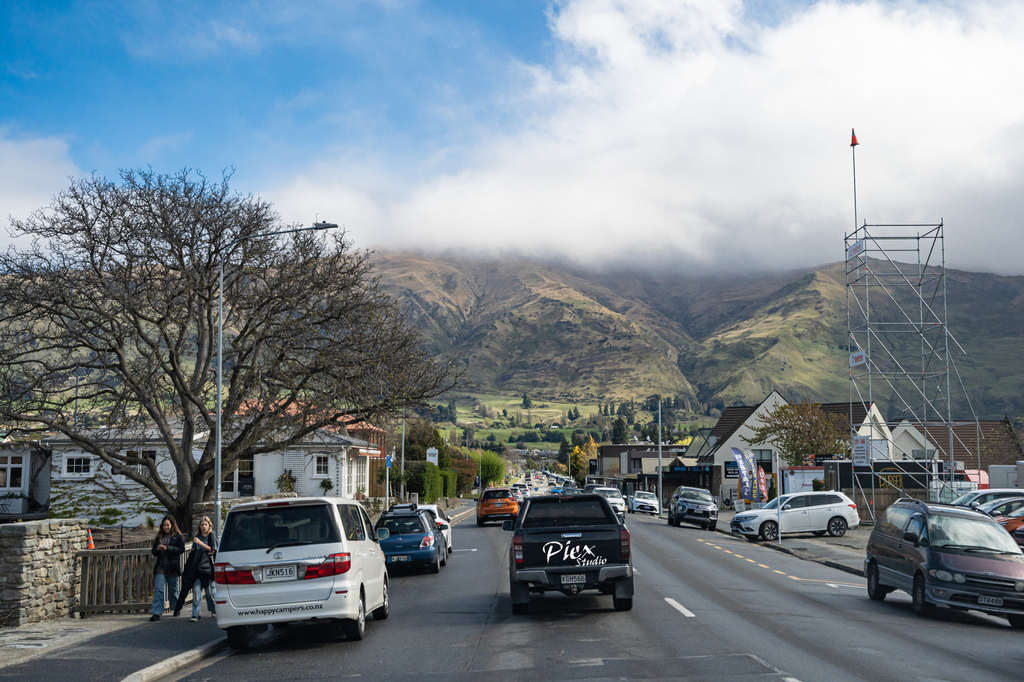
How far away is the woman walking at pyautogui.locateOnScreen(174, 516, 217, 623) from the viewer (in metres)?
14.2

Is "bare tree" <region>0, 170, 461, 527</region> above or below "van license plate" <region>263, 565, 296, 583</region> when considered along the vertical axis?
above

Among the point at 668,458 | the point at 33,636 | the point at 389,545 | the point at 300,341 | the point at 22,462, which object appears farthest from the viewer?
the point at 668,458

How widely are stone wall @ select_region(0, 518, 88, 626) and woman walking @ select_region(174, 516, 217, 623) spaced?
1.83m

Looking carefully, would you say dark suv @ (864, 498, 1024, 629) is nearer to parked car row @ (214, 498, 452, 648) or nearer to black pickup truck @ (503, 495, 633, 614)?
black pickup truck @ (503, 495, 633, 614)

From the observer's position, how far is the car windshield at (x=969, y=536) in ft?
47.1

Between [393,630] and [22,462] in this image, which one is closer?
[393,630]

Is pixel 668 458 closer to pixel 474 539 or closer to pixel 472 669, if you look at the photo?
pixel 474 539

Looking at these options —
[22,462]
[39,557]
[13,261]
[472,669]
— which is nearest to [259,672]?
[472,669]

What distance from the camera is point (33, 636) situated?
40.6 feet

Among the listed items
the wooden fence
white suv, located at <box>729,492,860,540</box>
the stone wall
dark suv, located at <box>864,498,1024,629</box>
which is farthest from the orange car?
the stone wall

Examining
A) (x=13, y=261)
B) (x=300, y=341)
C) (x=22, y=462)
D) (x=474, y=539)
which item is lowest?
(x=474, y=539)

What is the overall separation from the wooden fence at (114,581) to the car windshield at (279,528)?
10.8ft

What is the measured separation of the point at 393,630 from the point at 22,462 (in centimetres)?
3797

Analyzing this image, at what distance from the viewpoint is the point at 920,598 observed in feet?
47.5
